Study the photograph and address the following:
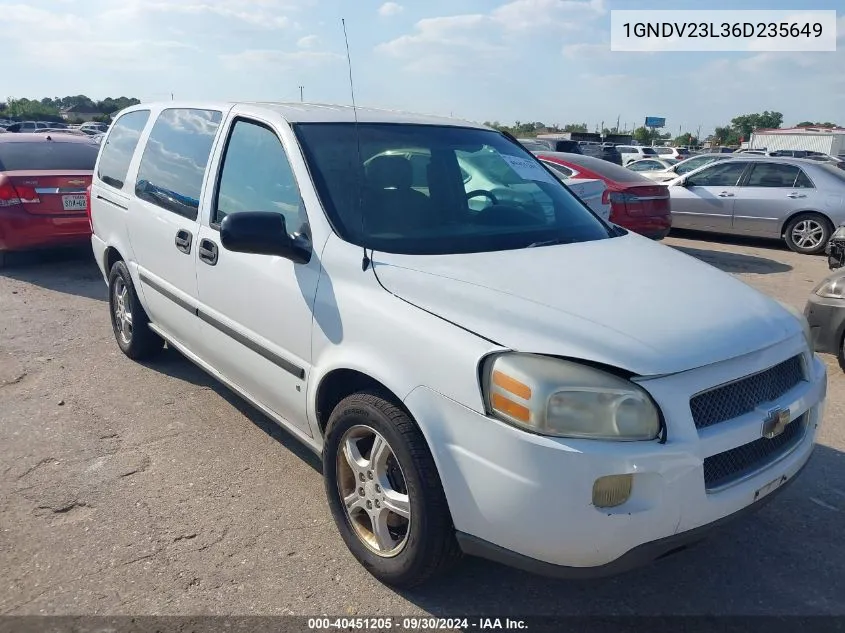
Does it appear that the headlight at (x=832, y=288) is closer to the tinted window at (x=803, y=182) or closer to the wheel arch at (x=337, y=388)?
the wheel arch at (x=337, y=388)

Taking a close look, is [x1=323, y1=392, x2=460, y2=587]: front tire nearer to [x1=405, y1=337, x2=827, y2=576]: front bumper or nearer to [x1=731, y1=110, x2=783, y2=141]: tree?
[x1=405, y1=337, x2=827, y2=576]: front bumper

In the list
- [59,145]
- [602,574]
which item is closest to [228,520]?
[602,574]

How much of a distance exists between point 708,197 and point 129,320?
370 inches

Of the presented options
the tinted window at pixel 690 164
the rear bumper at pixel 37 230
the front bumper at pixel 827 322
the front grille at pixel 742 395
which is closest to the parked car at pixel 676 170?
the tinted window at pixel 690 164

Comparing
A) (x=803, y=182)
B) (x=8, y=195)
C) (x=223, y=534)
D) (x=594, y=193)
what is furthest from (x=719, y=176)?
(x=223, y=534)

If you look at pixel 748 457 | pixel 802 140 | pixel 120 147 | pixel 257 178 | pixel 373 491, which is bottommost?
pixel 373 491

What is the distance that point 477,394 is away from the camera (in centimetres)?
226

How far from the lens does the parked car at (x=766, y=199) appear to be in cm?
1047

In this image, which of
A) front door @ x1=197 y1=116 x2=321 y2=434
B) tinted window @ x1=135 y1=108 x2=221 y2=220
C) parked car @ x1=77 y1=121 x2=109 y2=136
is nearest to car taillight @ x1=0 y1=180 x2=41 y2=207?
tinted window @ x1=135 y1=108 x2=221 y2=220

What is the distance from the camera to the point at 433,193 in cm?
339

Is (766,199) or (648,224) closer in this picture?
(648,224)

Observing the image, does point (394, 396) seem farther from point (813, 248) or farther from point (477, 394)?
point (813, 248)

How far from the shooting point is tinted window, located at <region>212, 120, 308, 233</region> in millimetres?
3229

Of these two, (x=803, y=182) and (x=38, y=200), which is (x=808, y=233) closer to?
(x=803, y=182)
